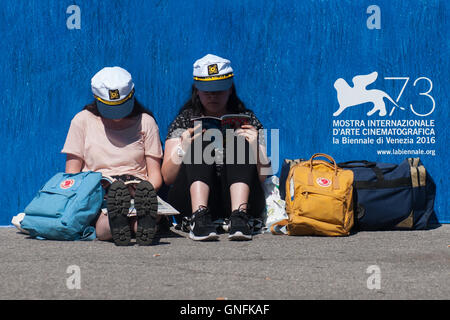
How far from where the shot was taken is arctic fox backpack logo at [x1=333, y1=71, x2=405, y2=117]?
5.39 meters

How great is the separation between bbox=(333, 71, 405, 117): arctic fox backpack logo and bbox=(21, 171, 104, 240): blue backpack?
195cm

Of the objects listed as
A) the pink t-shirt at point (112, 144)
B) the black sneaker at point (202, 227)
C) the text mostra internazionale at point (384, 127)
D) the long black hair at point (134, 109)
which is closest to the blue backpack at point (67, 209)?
the pink t-shirt at point (112, 144)

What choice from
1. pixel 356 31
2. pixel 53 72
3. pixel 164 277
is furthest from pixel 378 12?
pixel 164 277

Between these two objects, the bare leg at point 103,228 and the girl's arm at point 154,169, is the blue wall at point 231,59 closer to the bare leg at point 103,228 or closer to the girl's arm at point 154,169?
the girl's arm at point 154,169

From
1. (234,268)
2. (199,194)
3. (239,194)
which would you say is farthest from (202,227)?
(234,268)

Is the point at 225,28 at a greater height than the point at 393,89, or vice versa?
the point at 225,28

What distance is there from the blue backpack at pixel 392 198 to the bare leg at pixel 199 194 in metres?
1.04

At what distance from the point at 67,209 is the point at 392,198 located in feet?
7.14

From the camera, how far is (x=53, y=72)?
214 inches

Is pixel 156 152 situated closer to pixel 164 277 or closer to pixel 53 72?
pixel 53 72

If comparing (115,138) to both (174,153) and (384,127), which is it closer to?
(174,153)

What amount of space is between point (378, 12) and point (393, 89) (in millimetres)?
588

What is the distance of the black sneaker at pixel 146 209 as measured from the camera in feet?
14.1
